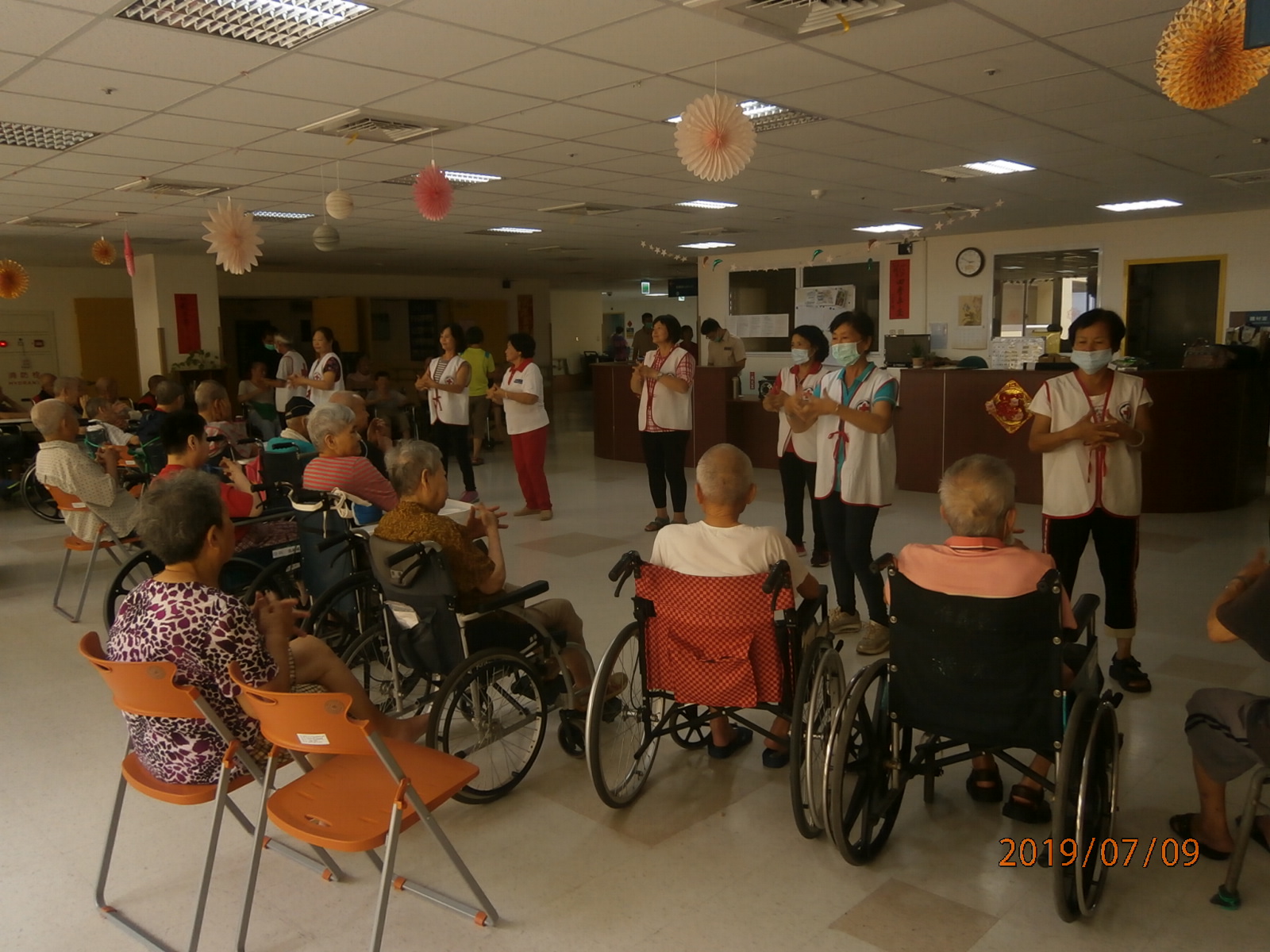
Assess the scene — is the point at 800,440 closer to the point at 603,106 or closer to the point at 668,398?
the point at 668,398

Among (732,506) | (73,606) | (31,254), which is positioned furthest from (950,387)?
(31,254)

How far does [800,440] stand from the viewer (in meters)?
5.34

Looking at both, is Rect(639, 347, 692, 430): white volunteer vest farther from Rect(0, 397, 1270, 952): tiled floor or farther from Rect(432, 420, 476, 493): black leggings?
Rect(0, 397, 1270, 952): tiled floor

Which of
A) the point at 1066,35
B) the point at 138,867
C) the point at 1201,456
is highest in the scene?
the point at 1066,35

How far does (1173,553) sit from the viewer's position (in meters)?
5.65

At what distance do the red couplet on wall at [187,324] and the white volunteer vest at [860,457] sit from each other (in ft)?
35.1

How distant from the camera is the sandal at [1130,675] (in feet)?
11.5

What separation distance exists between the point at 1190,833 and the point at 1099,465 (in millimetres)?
1416

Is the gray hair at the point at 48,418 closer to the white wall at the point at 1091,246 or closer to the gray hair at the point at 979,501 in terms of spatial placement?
the gray hair at the point at 979,501

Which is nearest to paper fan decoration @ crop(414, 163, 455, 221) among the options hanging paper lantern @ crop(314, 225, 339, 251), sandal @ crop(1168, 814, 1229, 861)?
hanging paper lantern @ crop(314, 225, 339, 251)

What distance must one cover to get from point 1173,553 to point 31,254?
1284cm

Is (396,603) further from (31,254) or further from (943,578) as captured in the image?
(31,254)

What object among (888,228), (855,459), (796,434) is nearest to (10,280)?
(796,434)

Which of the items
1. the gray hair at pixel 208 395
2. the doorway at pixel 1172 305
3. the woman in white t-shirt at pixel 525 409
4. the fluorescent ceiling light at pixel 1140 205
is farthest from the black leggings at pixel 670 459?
the doorway at pixel 1172 305
